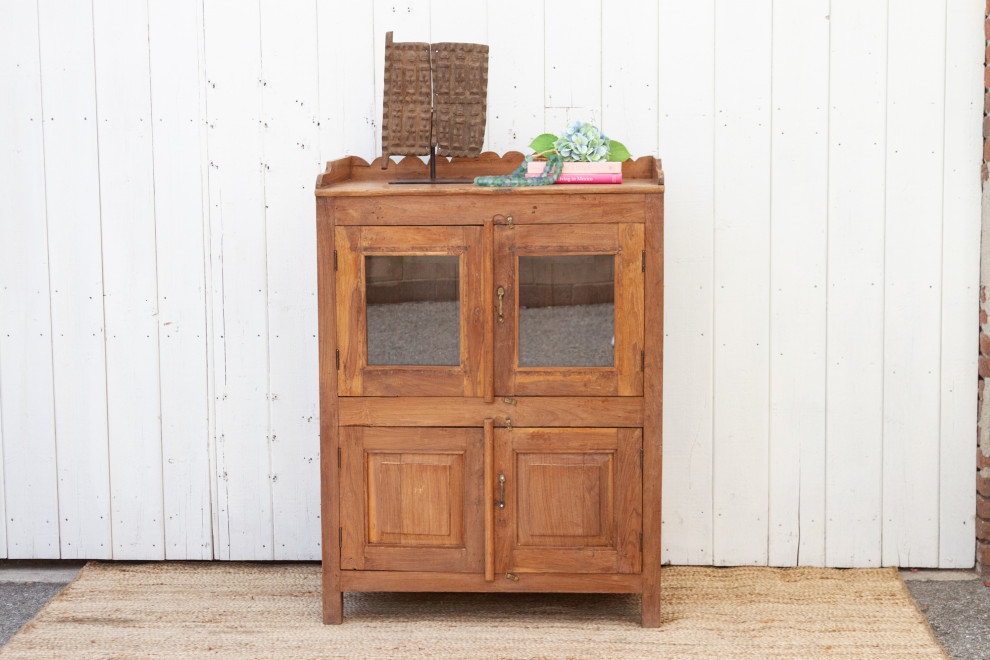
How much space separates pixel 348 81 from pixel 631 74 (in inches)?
33.5

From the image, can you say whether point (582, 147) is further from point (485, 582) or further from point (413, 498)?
point (485, 582)

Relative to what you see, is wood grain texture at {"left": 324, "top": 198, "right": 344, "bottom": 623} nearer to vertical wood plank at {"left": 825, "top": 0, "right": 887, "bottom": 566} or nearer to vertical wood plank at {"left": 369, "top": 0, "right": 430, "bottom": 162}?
vertical wood plank at {"left": 369, "top": 0, "right": 430, "bottom": 162}

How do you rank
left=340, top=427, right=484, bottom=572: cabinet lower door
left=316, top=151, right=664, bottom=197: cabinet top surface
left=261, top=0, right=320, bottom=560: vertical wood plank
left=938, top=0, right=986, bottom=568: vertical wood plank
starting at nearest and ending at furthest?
1. left=316, top=151, right=664, bottom=197: cabinet top surface
2. left=340, top=427, right=484, bottom=572: cabinet lower door
3. left=938, top=0, right=986, bottom=568: vertical wood plank
4. left=261, top=0, right=320, bottom=560: vertical wood plank

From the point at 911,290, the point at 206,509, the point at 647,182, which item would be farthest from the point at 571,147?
the point at 206,509

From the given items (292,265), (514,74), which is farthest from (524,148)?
(292,265)

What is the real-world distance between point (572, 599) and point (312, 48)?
1.81 m

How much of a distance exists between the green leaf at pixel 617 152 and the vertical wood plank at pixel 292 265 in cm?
93

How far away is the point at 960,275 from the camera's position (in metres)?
3.31

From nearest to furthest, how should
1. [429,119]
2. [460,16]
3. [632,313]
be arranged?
[632,313] → [429,119] → [460,16]

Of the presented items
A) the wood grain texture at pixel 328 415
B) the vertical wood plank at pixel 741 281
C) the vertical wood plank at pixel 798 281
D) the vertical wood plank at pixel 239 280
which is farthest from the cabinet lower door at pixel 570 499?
the vertical wood plank at pixel 239 280

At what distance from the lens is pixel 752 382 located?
11.0 ft

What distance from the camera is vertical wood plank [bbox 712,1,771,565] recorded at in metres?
3.28

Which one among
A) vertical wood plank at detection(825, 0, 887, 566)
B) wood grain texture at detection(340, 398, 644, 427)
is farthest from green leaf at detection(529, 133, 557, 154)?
vertical wood plank at detection(825, 0, 887, 566)

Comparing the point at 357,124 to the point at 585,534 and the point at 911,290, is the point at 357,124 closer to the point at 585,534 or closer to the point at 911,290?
the point at 585,534
